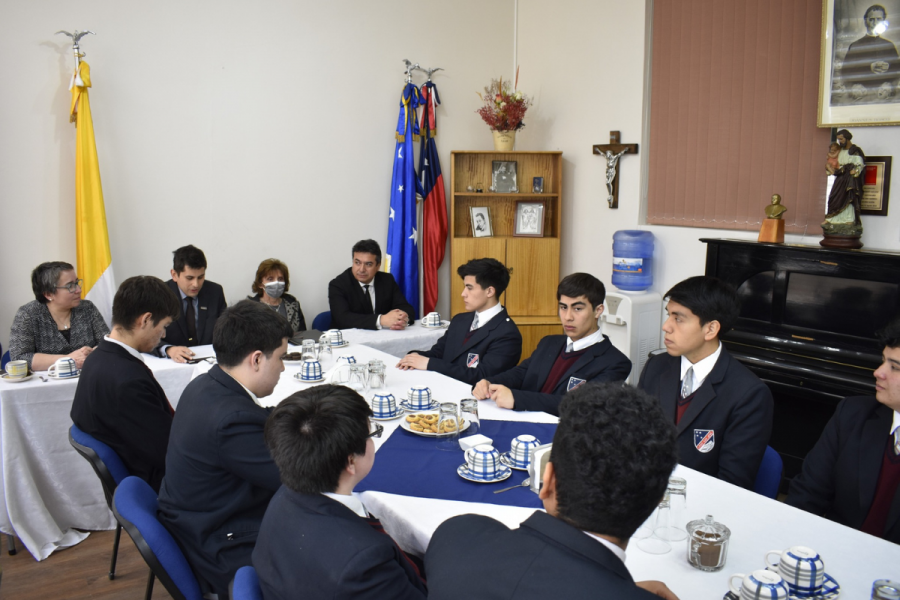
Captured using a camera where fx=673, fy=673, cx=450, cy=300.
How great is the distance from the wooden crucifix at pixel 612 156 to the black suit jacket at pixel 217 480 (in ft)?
14.2

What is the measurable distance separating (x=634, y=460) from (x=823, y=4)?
4.09 meters

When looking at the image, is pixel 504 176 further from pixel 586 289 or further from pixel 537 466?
pixel 537 466


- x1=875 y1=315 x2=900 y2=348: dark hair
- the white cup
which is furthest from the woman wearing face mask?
x1=875 y1=315 x2=900 y2=348: dark hair

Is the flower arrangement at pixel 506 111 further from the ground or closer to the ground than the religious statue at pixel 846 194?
further from the ground

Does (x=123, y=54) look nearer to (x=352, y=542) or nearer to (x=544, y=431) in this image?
(x=544, y=431)

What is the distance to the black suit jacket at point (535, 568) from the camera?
3.50ft

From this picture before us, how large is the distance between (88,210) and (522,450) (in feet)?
12.8

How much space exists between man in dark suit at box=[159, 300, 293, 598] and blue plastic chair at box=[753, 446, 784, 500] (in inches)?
64.9

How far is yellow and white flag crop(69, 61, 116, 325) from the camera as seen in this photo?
15.2 feet

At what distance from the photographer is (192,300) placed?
178 inches

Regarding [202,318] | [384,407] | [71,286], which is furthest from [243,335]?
[202,318]

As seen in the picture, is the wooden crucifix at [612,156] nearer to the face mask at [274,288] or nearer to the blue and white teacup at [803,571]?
the face mask at [274,288]

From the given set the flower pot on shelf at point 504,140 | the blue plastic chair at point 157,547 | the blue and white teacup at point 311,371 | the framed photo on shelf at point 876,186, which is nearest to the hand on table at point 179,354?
the blue and white teacup at point 311,371

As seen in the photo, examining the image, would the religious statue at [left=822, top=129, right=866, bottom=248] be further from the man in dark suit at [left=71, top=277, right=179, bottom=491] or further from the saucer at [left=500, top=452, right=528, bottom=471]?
the man in dark suit at [left=71, top=277, right=179, bottom=491]
